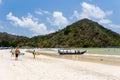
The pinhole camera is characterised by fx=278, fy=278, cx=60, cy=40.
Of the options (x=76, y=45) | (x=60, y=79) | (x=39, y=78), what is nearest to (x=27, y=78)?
(x=39, y=78)

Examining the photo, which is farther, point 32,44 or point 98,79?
point 32,44

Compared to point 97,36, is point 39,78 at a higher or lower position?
lower

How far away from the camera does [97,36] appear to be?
19788cm

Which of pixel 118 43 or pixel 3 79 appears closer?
pixel 3 79

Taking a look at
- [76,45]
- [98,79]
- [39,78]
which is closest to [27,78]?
[39,78]

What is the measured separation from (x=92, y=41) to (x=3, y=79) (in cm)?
17908

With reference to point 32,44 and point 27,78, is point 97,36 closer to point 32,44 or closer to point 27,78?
point 32,44

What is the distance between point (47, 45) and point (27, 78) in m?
179

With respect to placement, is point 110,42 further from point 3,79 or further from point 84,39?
point 3,79

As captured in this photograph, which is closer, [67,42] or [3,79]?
[3,79]

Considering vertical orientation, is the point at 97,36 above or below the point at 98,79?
above

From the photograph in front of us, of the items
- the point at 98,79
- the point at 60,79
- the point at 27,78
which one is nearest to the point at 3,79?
the point at 27,78

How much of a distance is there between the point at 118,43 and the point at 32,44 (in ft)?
200

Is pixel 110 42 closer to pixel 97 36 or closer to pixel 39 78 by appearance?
pixel 97 36
